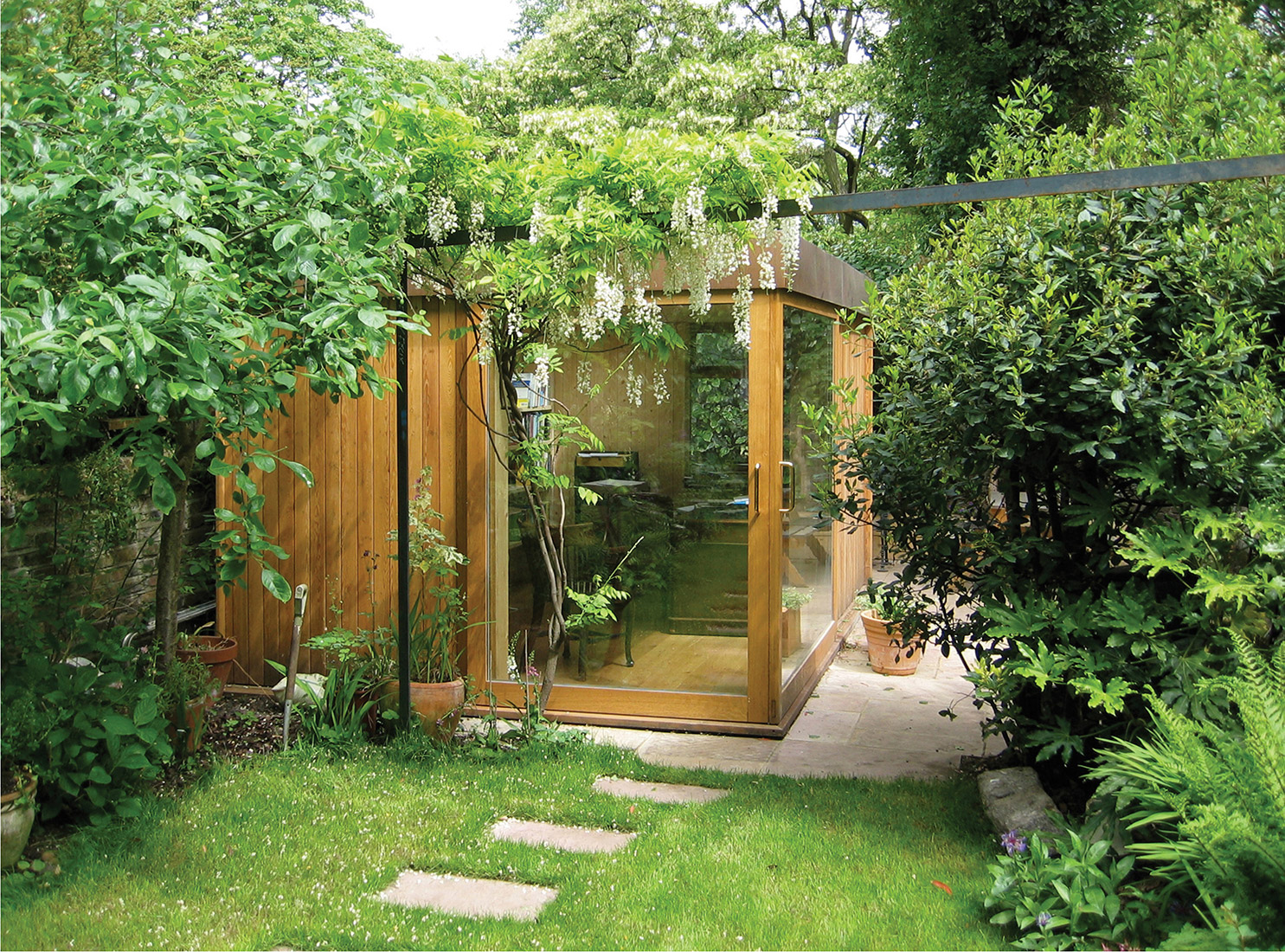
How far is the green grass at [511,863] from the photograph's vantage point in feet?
9.36

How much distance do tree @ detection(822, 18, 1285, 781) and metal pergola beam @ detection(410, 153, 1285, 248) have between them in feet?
1.06

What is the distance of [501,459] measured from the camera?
16.1ft

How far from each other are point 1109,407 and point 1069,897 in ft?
5.00

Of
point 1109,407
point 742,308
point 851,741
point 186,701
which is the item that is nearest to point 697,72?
point 742,308

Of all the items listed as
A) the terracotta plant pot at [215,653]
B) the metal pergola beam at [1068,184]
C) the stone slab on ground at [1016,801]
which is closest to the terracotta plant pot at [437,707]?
the terracotta plant pot at [215,653]

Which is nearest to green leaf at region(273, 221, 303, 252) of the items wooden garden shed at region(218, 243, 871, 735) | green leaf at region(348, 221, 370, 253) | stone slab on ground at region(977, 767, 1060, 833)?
green leaf at region(348, 221, 370, 253)

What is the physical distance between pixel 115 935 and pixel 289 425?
9.66 feet

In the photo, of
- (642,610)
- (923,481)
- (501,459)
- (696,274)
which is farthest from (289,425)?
(923,481)

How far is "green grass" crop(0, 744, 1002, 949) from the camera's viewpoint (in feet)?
9.36

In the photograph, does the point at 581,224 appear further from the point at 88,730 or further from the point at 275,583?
the point at 88,730

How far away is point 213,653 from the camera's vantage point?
4.92 m

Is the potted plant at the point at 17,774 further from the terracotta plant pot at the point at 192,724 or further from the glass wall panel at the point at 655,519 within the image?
the glass wall panel at the point at 655,519

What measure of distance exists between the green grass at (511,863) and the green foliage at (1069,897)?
0.11 meters

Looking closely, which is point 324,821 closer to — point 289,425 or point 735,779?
point 735,779
